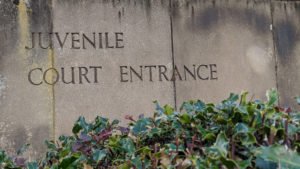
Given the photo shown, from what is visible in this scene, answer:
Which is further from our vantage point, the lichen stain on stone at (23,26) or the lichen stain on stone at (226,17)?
the lichen stain on stone at (226,17)

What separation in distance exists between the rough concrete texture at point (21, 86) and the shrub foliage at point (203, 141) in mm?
2492

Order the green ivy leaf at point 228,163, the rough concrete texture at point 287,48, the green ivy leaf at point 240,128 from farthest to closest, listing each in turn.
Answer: the rough concrete texture at point 287,48, the green ivy leaf at point 240,128, the green ivy leaf at point 228,163

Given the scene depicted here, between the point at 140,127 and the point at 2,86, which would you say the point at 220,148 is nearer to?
the point at 140,127

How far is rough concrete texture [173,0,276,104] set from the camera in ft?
17.4

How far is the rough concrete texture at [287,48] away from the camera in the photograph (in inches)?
220

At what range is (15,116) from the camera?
4797 mm

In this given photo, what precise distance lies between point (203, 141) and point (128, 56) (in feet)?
11.1

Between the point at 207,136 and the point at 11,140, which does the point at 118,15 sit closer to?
the point at 11,140

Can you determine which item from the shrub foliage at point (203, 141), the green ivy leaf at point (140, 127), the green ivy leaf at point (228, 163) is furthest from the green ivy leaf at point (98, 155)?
the green ivy leaf at point (228, 163)

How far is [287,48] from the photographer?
5648 mm

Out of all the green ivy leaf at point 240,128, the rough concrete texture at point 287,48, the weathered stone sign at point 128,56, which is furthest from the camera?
the rough concrete texture at point 287,48

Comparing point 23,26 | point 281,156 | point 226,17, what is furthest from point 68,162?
point 226,17

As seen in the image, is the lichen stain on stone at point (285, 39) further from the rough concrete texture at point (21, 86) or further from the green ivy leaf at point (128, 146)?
the green ivy leaf at point (128, 146)

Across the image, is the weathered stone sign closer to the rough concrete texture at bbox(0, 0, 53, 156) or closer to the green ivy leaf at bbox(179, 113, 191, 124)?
the rough concrete texture at bbox(0, 0, 53, 156)
